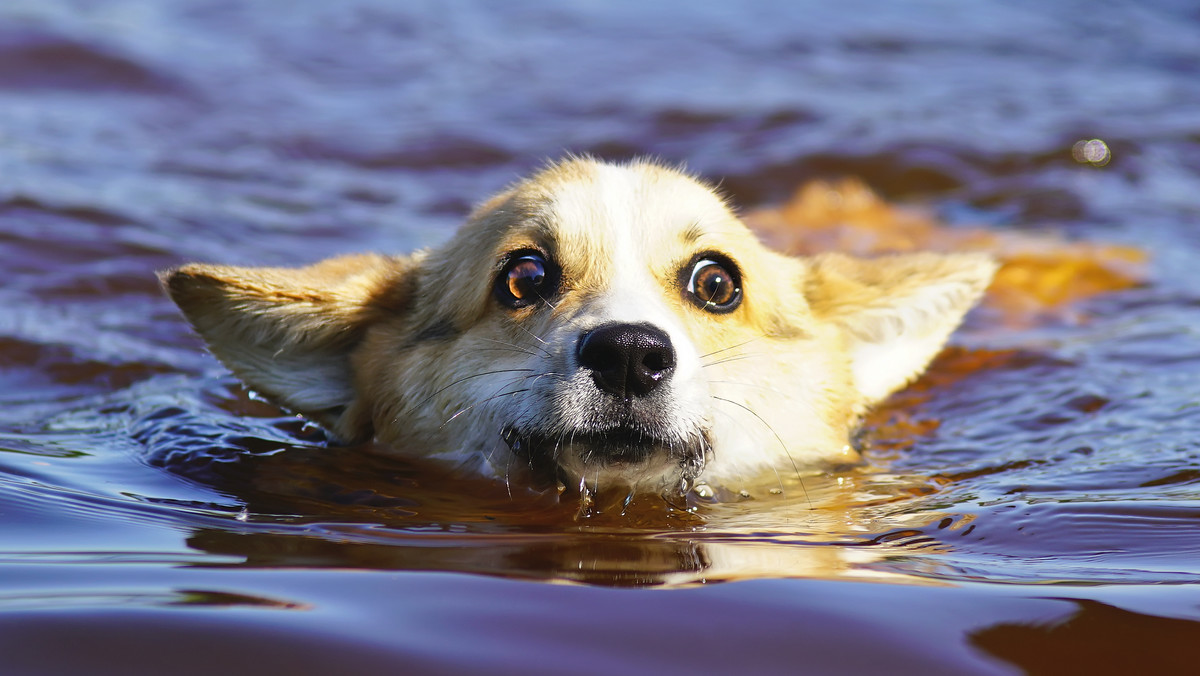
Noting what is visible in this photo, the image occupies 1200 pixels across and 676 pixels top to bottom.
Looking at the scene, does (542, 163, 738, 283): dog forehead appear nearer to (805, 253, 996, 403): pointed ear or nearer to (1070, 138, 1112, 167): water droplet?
(805, 253, 996, 403): pointed ear

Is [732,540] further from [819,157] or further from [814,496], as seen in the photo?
[819,157]

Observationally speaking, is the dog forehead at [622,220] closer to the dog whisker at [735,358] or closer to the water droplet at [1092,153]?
the dog whisker at [735,358]

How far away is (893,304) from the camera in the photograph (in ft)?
16.5

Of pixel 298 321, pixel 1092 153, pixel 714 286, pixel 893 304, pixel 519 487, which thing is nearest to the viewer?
pixel 519 487

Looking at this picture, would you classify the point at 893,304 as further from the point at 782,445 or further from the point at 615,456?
the point at 615,456

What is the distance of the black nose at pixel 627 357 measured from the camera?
11.6 ft

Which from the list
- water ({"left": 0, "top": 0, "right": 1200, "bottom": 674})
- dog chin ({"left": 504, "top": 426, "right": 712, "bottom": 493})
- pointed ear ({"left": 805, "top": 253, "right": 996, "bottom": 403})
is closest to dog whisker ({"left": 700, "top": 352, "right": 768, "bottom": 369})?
dog chin ({"left": 504, "top": 426, "right": 712, "bottom": 493})

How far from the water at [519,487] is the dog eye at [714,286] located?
70cm

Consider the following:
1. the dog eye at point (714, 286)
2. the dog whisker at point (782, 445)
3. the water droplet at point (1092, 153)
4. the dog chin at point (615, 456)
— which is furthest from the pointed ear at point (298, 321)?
the water droplet at point (1092, 153)

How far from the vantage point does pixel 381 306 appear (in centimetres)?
471

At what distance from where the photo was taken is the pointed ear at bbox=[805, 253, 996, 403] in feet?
16.4

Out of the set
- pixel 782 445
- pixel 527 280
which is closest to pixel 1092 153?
pixel 782 445

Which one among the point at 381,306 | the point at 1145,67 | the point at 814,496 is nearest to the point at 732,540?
the point at 814,496

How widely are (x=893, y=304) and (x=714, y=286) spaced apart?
1055 mm
